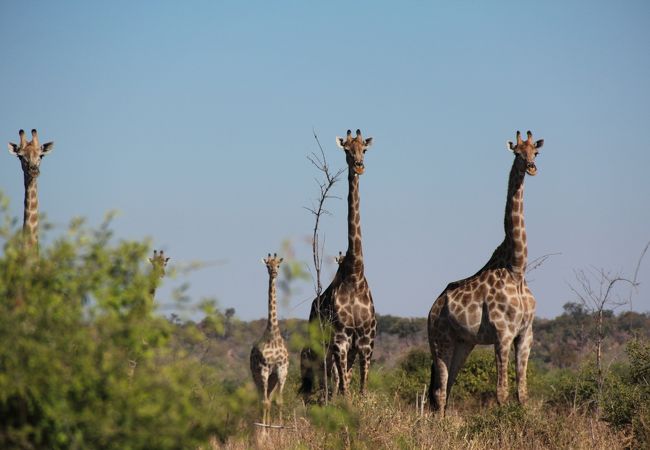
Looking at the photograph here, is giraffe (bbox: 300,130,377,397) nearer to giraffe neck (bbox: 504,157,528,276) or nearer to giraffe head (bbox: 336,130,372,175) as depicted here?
giraffe head (bbox: 336,130,372,175)

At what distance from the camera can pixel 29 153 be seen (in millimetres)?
13602

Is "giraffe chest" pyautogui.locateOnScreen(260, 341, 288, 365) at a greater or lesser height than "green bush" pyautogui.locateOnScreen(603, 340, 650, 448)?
greater

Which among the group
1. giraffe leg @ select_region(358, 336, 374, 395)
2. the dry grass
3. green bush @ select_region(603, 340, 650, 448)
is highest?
giraffe leg @ select_region(358, 336, 374, 395)

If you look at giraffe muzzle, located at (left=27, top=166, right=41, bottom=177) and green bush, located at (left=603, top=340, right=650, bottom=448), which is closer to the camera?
green bush, located at (left=603, top=340, right=650, bottom=448)

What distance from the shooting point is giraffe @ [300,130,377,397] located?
14094mm

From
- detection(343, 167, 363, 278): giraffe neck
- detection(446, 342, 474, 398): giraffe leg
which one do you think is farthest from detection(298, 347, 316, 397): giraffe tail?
Result: detection(446, 342, 474, 398): giraffe leg

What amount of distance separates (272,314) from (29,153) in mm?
6818

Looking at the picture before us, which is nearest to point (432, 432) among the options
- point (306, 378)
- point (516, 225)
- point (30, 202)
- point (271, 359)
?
point (516, 225)

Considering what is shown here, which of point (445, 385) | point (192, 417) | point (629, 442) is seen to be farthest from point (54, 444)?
point (445, 385)

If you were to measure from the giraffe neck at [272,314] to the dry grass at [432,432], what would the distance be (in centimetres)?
669

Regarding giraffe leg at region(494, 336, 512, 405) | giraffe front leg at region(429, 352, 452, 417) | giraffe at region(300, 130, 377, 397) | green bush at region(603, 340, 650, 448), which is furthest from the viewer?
giraffe front leg at region(429, 352, 452, 417)

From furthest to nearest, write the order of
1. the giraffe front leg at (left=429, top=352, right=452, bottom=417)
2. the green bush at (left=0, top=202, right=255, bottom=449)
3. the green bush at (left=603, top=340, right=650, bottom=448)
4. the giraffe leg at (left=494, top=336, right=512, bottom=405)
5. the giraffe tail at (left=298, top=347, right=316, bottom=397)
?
1. the giraffe tail at (left=298, top=347, right=316, bottom=397)
2. the giraffe front leg at (left=429, top=352, right=452, bottom=417)
3. the giraffe leg at (left=494, top=336, right=512, bottom=405)
4. the green bush at (left=603, top=340, right=650, bottom=448)
5. the green bush at (left=0, top=202, right=255, bottom=449)

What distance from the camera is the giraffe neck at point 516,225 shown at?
14.3 m

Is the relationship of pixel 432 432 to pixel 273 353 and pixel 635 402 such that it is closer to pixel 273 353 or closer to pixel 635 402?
pixel 635 402
